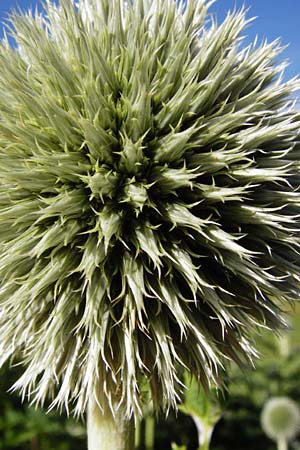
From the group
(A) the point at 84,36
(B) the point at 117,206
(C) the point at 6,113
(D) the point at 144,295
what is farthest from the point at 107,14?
(D) the point at 144,295

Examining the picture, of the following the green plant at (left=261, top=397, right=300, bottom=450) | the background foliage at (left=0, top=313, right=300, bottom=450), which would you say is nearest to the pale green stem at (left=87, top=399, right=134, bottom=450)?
the background foliage at (left=0, top=313, right=300, bottom=450)

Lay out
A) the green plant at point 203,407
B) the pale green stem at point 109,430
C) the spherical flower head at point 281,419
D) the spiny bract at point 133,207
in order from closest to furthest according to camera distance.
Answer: the spiny bract at point 133,207
the pale green stem at point 109,430
the green plant at point 203,407
the spherical flower head at point 281,419

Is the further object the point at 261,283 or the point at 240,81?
the point at 240,81

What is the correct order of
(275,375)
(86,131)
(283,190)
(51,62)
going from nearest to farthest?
(86,131) → (51,62) → (283,190) → (275,375)

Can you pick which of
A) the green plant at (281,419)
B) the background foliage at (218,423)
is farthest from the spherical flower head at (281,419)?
the background foliage at (218,423)

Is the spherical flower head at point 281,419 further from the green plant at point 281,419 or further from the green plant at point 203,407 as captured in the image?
the green plant at point 203,407

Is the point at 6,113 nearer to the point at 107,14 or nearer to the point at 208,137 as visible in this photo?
the point at 107,14

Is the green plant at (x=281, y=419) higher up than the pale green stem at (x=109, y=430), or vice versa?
the pale green stem at (x=109, y=430)
